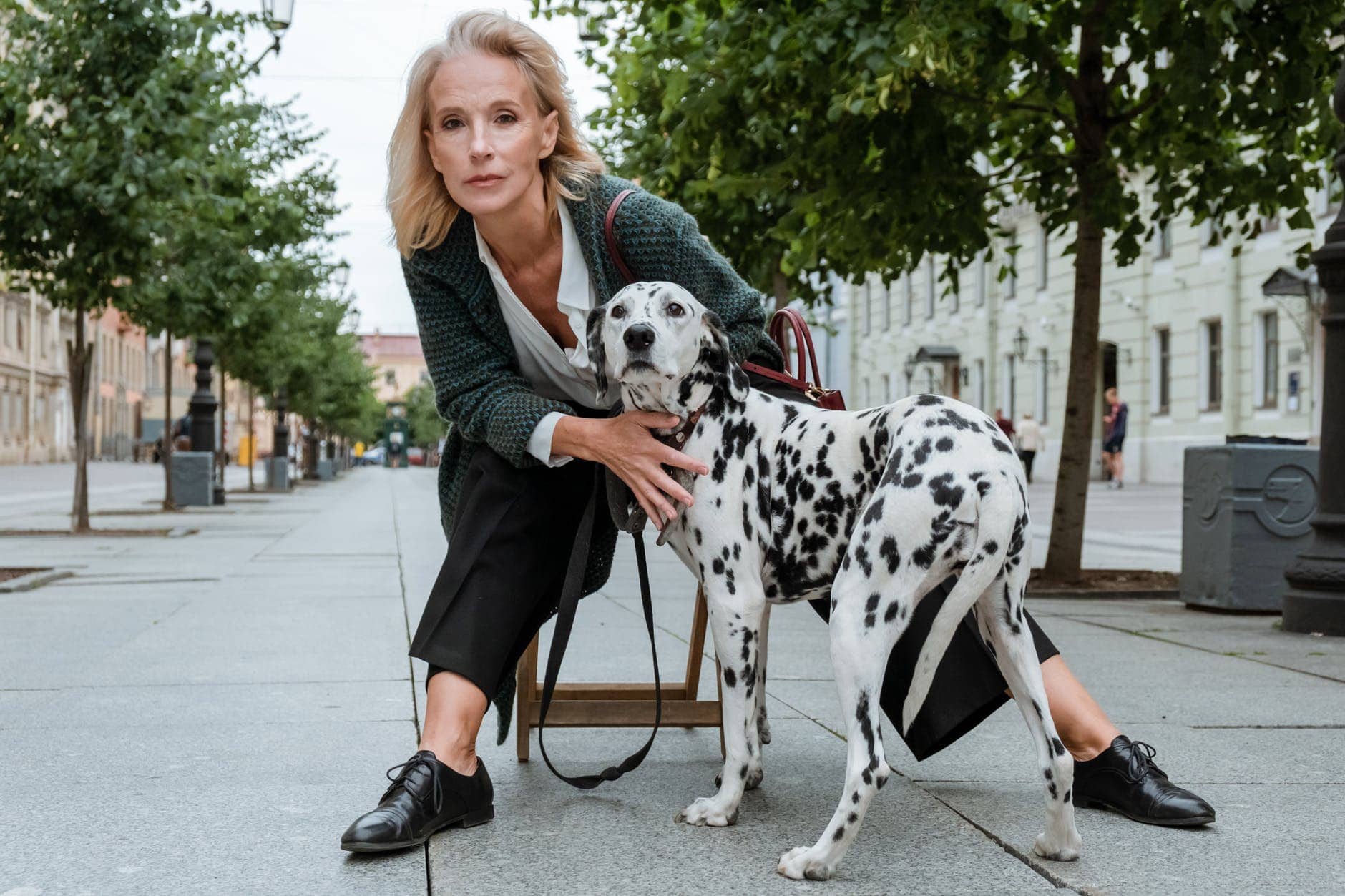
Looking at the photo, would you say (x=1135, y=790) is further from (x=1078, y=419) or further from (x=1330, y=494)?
(x=1078, y=419)

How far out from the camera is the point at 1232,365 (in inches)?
1156

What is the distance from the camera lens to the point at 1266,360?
2864 cm

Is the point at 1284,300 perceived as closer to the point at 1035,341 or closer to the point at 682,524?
the point at 1035,341

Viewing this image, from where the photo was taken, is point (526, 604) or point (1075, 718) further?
point (526, 604)

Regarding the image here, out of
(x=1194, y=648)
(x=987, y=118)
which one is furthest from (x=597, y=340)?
(x=987, y=118)

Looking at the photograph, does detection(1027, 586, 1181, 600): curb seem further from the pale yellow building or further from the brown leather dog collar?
the pale yellow building

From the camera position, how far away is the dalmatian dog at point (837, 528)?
2941mm

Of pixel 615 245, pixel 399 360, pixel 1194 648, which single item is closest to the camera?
pixel 615 245

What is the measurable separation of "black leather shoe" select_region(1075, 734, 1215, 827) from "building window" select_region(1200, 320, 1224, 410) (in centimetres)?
2894

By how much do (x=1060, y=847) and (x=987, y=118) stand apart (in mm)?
7750

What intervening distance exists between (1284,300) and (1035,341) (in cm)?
1234

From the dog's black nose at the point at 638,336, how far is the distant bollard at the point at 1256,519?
641 cm

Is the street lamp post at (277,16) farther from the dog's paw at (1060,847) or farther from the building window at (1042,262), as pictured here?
the building window at (1042,262)

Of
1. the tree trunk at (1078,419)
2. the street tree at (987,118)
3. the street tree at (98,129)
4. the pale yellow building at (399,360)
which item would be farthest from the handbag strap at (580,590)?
the pale yellow building at (399,360)
